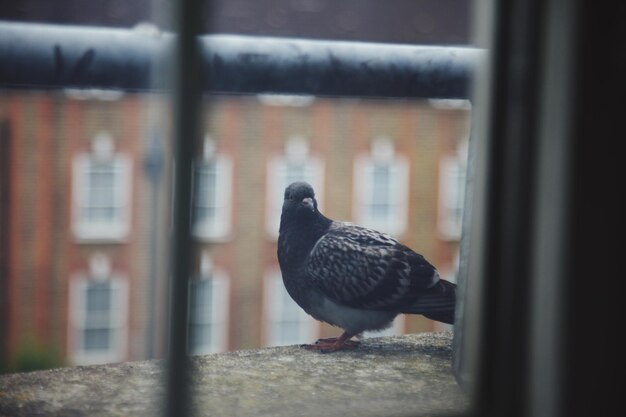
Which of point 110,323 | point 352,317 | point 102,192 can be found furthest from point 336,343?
point 110,323

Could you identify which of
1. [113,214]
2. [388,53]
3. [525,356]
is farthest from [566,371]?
[113,214]

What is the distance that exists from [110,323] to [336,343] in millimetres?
8849

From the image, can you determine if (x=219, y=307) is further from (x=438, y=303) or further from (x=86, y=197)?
(x=438, y=303)

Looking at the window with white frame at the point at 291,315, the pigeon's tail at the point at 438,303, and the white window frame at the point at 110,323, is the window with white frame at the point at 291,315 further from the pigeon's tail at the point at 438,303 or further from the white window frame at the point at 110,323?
the white window frame at the point at 110,323

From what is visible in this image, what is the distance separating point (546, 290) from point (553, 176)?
218 millimetres

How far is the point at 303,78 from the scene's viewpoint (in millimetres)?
1750

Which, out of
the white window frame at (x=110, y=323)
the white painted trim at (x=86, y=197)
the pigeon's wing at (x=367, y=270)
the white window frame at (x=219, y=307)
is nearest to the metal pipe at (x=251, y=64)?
the pigeon's wing at (x=367, y=270)

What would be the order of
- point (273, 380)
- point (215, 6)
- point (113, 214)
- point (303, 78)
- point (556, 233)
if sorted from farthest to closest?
point (113, 214) < point (303, 78) < point (273, 380) < point (556, 233) < point (215, 6)

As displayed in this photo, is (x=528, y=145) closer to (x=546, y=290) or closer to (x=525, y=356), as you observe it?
(x=546, y=290)

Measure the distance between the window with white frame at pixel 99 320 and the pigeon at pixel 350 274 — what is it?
26.2 ft

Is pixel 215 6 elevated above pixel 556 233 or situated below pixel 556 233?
above

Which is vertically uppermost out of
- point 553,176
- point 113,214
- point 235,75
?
point 235,75

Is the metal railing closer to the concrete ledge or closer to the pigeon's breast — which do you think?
the concrete ledge

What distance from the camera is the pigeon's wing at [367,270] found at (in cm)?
170
